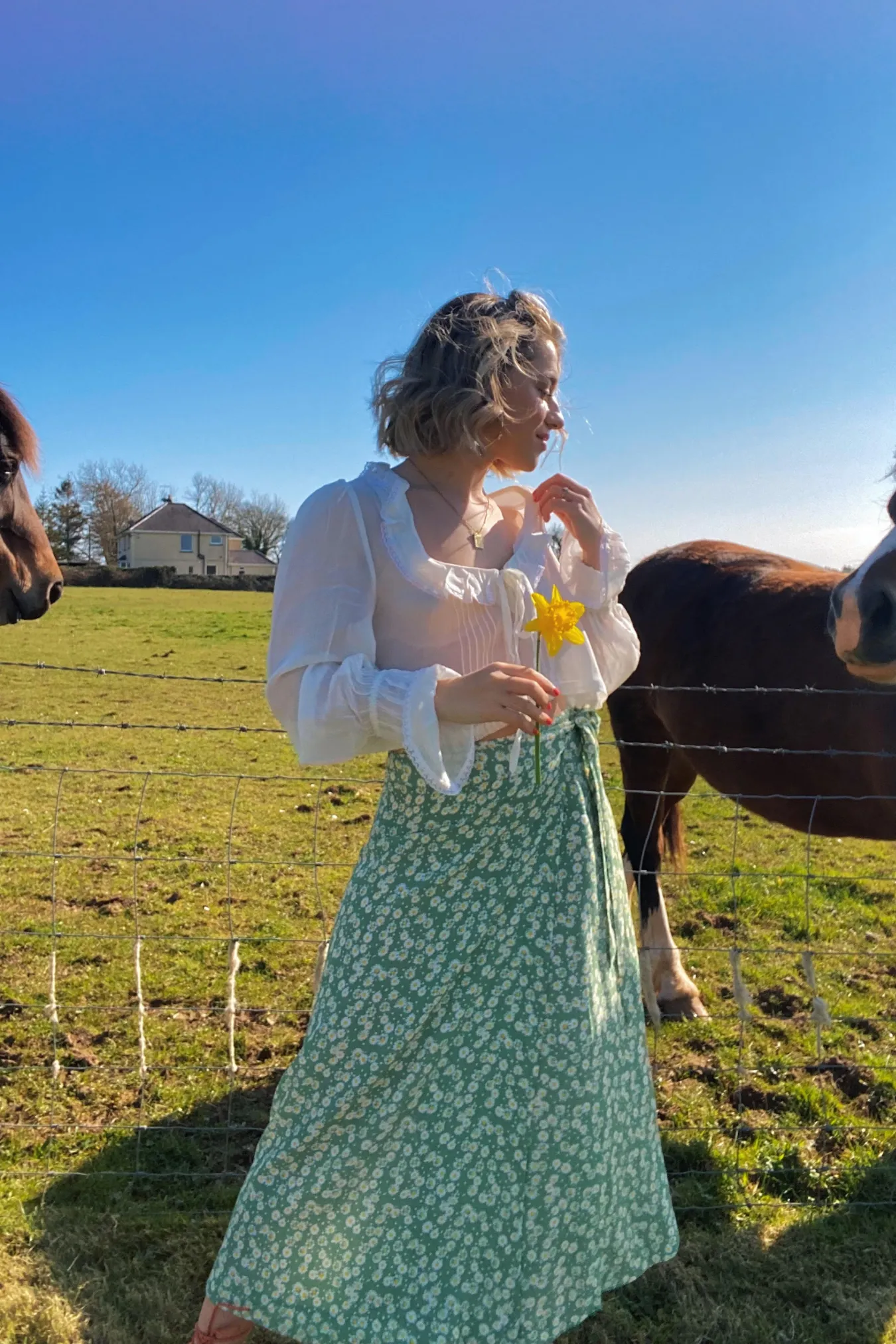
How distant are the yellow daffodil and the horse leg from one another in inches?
88.4

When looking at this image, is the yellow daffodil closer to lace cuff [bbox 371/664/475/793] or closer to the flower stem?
the flower stem

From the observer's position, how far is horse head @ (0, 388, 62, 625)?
14.3 feet

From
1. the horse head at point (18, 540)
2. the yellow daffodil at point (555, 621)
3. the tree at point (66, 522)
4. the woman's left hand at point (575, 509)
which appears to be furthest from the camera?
the tree at point (66, 522)

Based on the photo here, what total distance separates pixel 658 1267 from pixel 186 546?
67213 mm

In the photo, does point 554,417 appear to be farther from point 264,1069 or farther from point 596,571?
point 264,1069

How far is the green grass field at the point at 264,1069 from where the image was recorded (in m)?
2.21

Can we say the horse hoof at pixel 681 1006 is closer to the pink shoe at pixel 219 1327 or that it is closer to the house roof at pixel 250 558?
the pink shoe at pixel 219 1327

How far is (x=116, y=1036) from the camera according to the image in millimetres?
3354

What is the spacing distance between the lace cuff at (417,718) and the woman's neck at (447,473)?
0.41 metres

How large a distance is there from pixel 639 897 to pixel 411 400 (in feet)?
9.21

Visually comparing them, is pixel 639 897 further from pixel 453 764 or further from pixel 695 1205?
pixel 453 764

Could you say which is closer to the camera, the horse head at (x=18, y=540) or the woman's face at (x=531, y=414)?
the woman's face at (x=531, y=414)

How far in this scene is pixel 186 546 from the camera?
215 ft

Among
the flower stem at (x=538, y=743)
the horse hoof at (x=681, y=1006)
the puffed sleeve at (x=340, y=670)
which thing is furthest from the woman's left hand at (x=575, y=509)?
the horse hoof at (x=681, y=1006)
